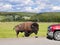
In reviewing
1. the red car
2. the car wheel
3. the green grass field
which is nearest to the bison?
the green grass field

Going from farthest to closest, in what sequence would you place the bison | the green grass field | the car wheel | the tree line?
the tree line
the green grass field
the bison
the car wheel

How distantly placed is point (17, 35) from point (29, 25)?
1631 millimetres

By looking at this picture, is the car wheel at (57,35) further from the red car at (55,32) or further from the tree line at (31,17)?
the tree line at (31,17)

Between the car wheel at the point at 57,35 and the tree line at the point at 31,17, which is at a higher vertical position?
the tree line at the point at 31,17

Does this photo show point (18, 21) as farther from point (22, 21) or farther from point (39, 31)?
point (39, 31)

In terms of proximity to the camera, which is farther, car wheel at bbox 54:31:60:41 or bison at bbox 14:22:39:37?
bison at bbox 14:22:39:37

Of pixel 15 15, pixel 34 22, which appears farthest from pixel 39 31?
pixel 15 15

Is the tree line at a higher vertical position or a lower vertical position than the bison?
higher

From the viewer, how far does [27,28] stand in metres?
22.1

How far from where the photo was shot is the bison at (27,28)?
22016 mm

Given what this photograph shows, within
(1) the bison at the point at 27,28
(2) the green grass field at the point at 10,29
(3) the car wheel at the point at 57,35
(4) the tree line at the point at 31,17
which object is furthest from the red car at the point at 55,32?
(4) the tree line at the point at 31,17

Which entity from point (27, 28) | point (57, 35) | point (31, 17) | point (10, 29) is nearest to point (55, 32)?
point (57, 35)

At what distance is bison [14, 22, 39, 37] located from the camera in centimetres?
2202

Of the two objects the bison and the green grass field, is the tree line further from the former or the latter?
the bison
